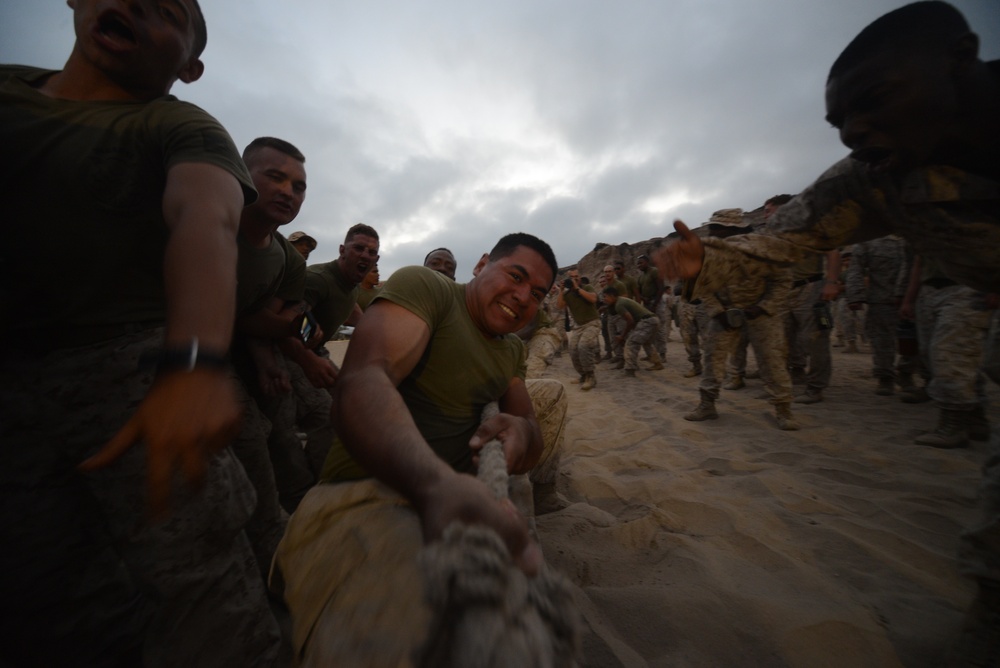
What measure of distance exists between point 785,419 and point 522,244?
138 inches

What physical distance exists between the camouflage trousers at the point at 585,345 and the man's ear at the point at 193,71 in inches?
235

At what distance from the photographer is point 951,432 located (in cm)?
289

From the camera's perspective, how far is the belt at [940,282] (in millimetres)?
2952

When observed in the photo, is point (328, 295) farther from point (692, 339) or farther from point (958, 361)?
point (692, 339)

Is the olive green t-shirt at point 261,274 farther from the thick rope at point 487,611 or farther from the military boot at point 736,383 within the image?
the military boot at point 736,383

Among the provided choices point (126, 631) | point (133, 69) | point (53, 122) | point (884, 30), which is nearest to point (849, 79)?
point (884, 30)

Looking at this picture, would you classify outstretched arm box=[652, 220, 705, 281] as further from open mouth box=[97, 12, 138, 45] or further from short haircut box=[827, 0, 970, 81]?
open mouth box=[97, 12, 138, 45]

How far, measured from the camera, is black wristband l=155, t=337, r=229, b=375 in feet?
2.40

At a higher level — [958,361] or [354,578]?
[958,361]

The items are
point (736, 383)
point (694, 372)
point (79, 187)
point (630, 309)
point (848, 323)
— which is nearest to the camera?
point (79, 187)

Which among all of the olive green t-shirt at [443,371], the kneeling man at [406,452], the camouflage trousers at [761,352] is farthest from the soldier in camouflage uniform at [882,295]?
the olive green t-shirt at [443,371]

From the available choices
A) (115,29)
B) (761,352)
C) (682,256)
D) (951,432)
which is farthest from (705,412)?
(115,29)

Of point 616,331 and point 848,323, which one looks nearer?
point 616,331

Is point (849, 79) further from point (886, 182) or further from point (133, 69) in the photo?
point (133, 69)
